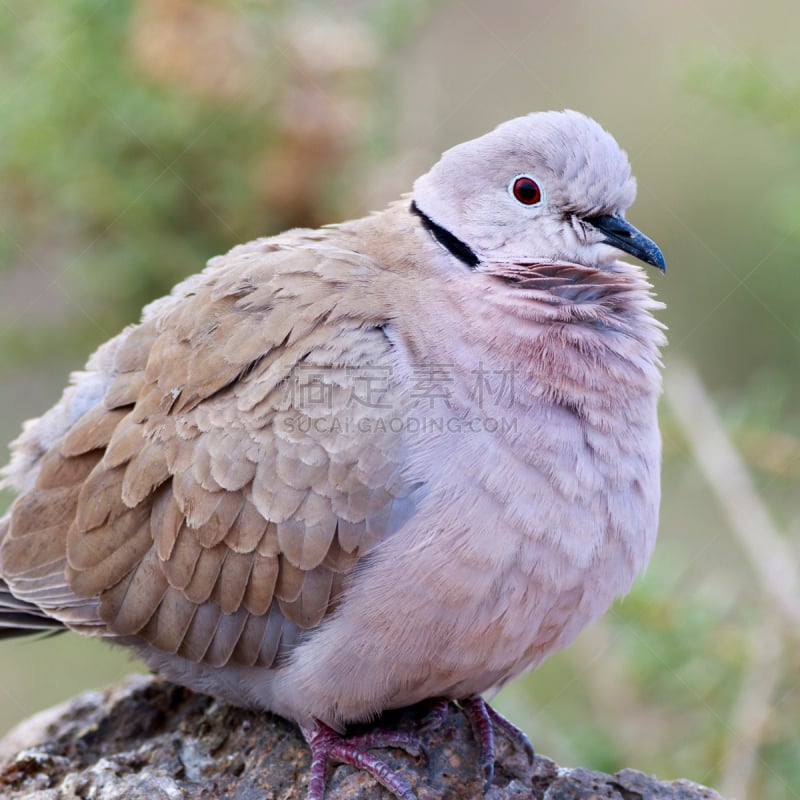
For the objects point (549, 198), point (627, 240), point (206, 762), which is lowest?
point (206, 762)

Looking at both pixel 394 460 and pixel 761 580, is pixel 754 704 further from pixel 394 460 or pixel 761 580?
pixel 394 460

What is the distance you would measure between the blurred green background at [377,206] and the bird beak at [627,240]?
3.70 ft

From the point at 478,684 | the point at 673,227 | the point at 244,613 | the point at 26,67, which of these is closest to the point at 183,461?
the point at 244,613

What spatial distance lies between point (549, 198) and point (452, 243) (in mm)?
314

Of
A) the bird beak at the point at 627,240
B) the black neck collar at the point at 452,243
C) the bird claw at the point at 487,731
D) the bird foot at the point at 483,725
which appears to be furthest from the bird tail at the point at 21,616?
the bird beak at the point at 627,240

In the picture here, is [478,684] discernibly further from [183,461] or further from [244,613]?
[183,461]

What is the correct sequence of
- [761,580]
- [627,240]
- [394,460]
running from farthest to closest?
[761,580]
[627,240]
[394,460]

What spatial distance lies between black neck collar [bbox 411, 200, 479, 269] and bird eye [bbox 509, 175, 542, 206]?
0.21 metres

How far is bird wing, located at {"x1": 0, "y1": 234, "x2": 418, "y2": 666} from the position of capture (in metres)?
3.09

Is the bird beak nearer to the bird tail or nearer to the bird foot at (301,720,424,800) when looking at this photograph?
the bird foot at (301,720,424,800)

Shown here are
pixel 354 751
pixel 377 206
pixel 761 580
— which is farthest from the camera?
pixel 377 206

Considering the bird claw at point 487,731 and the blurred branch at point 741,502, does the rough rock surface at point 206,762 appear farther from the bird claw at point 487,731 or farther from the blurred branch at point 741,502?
the blurred branch at point 741,502

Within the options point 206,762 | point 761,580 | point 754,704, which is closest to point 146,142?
point 206,762

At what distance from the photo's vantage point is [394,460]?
306 centimetres
